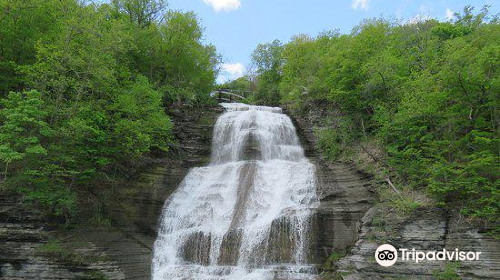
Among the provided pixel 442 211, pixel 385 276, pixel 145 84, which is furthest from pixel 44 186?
pixel 442 211

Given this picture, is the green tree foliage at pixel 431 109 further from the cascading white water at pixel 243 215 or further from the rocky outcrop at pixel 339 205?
the cascading white water at pixel 243 215

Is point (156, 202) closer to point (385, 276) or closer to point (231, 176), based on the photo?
point (231, 176)

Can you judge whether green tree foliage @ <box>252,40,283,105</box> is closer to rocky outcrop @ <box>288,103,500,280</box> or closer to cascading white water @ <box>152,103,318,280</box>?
cascading white water @ <box>152,103,318,280</box>

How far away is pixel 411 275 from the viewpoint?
1188 cm

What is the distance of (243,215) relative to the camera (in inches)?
660

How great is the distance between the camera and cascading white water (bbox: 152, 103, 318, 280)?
1455 centimetres

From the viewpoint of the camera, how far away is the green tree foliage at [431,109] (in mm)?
12531

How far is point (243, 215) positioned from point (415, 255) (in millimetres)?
7970

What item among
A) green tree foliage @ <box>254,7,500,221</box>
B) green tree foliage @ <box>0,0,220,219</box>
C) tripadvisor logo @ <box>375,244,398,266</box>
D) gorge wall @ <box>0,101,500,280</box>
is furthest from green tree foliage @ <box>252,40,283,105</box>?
tripadvisor logo @ <box>375,244,398,266</box>

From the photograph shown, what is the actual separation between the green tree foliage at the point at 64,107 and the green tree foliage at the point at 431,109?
12256mm

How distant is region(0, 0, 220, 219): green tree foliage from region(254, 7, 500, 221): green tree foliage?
1226cm

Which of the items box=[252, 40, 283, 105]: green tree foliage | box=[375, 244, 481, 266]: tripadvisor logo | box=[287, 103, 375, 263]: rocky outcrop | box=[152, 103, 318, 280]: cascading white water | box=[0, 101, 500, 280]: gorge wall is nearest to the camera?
box=[375, 244, 481, 266]: tripadvisor logo

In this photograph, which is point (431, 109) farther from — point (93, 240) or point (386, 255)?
point (93, 240)

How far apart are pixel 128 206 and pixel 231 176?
6168 millimetres
